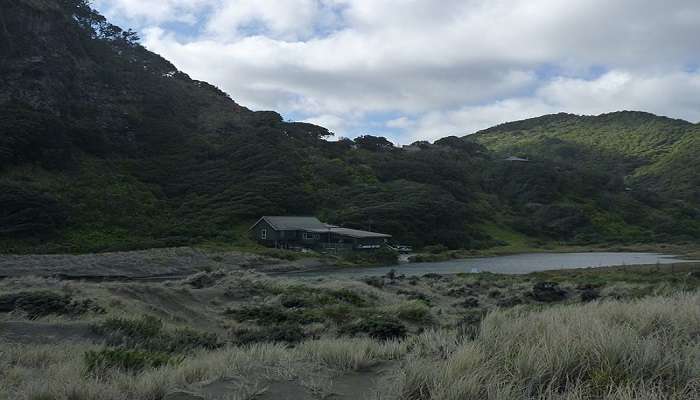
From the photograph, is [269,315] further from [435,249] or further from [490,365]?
[435,249]

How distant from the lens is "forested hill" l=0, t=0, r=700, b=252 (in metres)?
66.1

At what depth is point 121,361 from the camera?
7938mm

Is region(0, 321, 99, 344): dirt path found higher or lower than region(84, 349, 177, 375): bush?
lower

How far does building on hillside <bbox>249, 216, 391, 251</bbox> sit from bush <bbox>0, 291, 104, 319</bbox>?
49.2 meters

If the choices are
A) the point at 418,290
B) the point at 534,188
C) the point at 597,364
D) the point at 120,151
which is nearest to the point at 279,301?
the point at 418,290

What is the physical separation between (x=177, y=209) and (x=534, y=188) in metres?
78.7

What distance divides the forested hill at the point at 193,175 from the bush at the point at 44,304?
3866 cm

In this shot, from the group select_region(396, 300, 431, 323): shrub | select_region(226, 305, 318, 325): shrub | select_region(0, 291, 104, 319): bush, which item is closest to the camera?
select_region(0, 291, 104, 319): bush

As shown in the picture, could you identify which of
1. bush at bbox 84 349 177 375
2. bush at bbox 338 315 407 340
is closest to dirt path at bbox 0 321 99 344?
bush at bbox 84 349 177 375

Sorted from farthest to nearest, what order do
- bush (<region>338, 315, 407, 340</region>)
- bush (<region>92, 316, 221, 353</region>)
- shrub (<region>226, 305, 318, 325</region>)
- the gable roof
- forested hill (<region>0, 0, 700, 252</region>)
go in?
the gable roof, forested hill (<region>0, 0, 700, 252</region>), shrub (<region>226, 305, 318, 325</region>), bush (<region>338, 315, 407, 340</region>), bush (<region>92, 316, 221, 353</region>)

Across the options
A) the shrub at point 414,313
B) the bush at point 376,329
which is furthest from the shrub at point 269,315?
the bush at point 376,329

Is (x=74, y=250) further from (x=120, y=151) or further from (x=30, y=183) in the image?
(x=120, y=151)

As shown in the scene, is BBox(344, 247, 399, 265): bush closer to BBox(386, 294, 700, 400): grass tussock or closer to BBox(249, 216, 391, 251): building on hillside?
BBox(249, 216, 391, 251): building on hillside

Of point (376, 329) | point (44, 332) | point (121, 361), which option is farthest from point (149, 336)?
point (121, 361)
